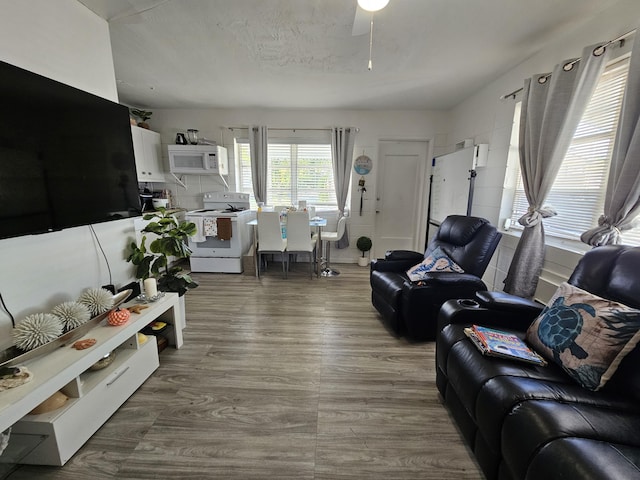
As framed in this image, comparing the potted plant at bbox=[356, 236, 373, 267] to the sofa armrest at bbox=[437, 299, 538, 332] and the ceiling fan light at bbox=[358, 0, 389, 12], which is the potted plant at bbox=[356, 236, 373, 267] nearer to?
the sofa armrest at bbox=[437, 299, 538, 332]

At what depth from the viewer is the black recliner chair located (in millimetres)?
2082

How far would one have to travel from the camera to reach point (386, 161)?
14.2 ft

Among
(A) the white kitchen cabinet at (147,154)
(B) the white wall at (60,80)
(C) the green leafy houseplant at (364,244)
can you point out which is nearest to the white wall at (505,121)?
(C) the green leafy houseplant at (364,244)

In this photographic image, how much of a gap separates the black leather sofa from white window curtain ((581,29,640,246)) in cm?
33

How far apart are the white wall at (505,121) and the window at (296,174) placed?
2014 millimetres

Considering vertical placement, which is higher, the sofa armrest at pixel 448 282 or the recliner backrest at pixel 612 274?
the recliner backrest at pixel 612 274

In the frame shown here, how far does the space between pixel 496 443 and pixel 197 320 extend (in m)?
2.43

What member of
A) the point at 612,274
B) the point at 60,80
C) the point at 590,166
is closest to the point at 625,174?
the point at 590,166

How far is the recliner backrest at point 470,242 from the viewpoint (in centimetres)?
219

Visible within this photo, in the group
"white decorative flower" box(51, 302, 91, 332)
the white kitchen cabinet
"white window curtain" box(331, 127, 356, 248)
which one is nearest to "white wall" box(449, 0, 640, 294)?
"white window curtain" box(331, 127, 356, 248)

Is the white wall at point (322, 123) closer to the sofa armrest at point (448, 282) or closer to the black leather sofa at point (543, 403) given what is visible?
the sofa armrest at point (448, 282)

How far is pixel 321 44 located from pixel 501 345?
99.5 inches

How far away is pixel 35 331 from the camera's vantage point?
3.98ft

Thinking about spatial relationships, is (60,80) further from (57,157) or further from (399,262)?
(399,262)
